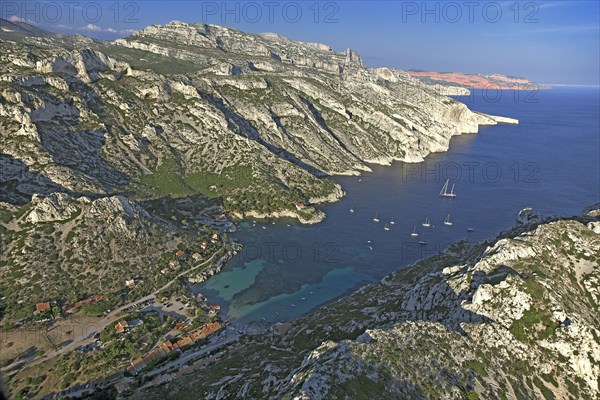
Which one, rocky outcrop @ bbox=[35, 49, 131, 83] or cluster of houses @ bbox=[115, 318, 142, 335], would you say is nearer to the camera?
cluster of houses @ bbox=[115, 318, 142, 335]

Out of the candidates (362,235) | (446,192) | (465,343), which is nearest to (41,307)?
(465,343)

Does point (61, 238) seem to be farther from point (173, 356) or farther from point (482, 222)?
point (482, 222)

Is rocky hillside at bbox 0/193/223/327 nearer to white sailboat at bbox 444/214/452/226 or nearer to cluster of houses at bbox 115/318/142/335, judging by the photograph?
cluster of houses at bbox 115/318/142/335

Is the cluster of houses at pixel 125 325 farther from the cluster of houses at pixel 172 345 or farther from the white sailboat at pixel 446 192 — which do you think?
the white sailboat at pixel 446 192

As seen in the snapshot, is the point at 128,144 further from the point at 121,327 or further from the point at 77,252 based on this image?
the point at 121,327

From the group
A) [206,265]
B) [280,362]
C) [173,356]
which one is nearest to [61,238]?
[206,265]

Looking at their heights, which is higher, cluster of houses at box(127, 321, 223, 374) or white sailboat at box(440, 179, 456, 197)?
white sailboat at box(440, 179, 456, 197)

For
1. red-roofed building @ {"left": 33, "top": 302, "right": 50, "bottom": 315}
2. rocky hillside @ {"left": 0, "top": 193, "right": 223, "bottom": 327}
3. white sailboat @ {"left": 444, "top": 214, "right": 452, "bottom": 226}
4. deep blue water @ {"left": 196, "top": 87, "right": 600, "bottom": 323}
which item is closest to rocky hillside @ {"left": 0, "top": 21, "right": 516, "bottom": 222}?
deep blue water @ {"left": 196, "top": 87, "right": 600, "bottom": 323}

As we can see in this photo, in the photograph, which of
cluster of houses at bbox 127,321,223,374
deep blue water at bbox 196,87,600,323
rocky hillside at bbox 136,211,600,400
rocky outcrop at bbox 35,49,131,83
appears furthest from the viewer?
rocky outcrop at bbox 35,49,131,83
